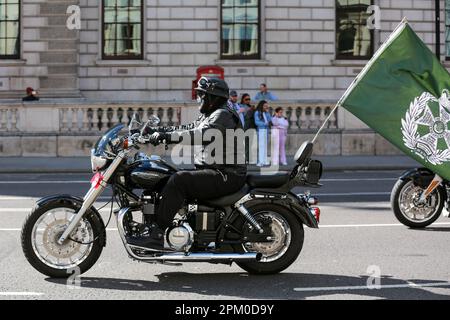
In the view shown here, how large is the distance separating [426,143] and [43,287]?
372 centimetres

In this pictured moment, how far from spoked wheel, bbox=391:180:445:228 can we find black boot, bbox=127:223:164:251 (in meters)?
4.28

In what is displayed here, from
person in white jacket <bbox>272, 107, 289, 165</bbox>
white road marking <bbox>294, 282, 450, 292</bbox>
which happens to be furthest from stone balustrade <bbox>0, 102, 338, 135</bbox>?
white road marking <bbox>294, 282, 450, 292</bbox>

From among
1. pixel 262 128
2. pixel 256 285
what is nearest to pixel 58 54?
pixel 262 128

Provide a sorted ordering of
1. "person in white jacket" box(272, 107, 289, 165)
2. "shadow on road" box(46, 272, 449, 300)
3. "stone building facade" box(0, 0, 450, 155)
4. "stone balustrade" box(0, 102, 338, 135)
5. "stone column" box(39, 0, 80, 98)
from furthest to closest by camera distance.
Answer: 1. "stone building facade" box(0, 0, 450, 155)
2. "stone column" box(39, 0, 80, 98)
3. "stone balustrade" box(0, 102, 338, 135)
4. "person in white jacket" box(272, 107, 289, 165)
5. "shadow on road" box(46, 272, 449, 300)

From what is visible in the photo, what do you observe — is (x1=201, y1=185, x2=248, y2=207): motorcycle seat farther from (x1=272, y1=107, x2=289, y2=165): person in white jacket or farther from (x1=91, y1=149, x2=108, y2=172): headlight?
(x1=272, y1=107, x2=289, y2=165): person in white jacket

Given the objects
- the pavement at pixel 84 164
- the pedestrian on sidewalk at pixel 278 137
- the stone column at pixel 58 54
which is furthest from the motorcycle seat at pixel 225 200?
the stone column at pixel 58 54

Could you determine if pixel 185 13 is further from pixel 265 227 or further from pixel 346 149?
→ pixel 265 227

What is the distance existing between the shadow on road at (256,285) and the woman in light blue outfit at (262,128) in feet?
44.5

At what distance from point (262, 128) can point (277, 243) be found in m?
13.8

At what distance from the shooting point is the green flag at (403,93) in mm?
8227

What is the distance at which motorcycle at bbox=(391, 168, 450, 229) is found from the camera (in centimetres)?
1102

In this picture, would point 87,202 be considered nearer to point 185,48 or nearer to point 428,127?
point 428,127

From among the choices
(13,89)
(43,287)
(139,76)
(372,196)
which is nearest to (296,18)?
(139,76)

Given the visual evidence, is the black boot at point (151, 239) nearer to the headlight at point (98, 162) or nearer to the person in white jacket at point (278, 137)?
the headlight at point (98, 162)
